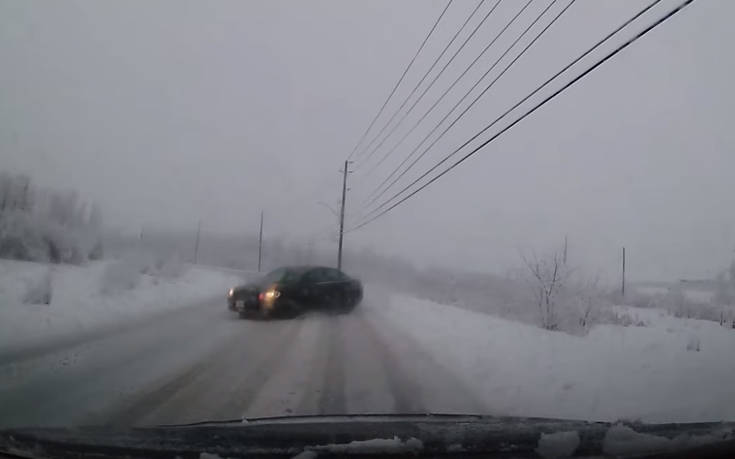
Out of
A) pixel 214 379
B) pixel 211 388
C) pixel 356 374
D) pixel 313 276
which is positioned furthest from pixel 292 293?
pixel 211 388

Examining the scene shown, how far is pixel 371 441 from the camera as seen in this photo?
9.57 feet

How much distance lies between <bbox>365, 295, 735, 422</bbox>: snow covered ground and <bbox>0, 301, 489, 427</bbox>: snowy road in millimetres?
620

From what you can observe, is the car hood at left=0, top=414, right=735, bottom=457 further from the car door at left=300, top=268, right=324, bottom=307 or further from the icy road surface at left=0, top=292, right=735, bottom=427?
the car door at left=300, top=268, right=324, bottom=307

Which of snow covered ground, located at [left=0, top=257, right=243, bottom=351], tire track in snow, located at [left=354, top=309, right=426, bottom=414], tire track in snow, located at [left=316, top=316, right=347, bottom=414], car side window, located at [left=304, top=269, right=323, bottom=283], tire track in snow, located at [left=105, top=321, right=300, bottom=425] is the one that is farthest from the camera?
car side window, located at [left=304, top=269, right=323, bottom=283]

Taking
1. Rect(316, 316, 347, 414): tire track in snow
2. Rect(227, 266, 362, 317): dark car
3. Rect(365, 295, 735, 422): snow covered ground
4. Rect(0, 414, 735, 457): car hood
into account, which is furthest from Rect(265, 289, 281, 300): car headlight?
Rect(0, 414, 735, 457): car hood

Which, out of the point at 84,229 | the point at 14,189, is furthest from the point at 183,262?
the point at 14,189

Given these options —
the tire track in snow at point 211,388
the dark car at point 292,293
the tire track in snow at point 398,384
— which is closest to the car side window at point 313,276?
the dark car at point 292,293

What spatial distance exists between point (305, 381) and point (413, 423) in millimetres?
2761

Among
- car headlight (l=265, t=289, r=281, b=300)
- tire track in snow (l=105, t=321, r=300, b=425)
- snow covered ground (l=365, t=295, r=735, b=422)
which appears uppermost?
car headlight (l=265, t=289, r=281, b=300)

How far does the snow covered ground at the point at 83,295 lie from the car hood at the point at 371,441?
5137mm

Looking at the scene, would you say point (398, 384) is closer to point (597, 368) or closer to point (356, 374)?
point (356, 374)

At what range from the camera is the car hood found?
278 centimetres

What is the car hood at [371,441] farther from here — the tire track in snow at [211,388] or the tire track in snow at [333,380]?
the tire track in snow at [333,380]

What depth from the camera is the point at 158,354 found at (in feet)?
23.6
